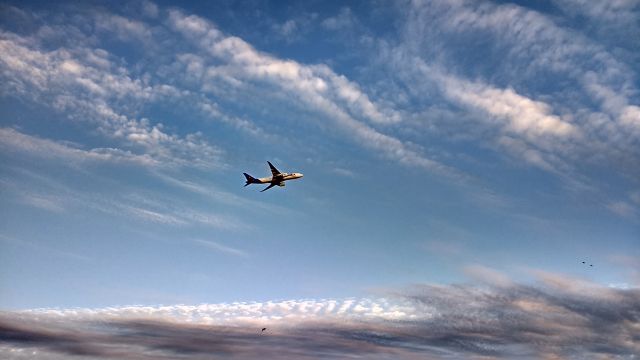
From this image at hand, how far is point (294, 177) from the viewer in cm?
17100

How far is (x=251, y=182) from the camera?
17950 cm

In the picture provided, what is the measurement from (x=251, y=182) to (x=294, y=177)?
60.6ft
